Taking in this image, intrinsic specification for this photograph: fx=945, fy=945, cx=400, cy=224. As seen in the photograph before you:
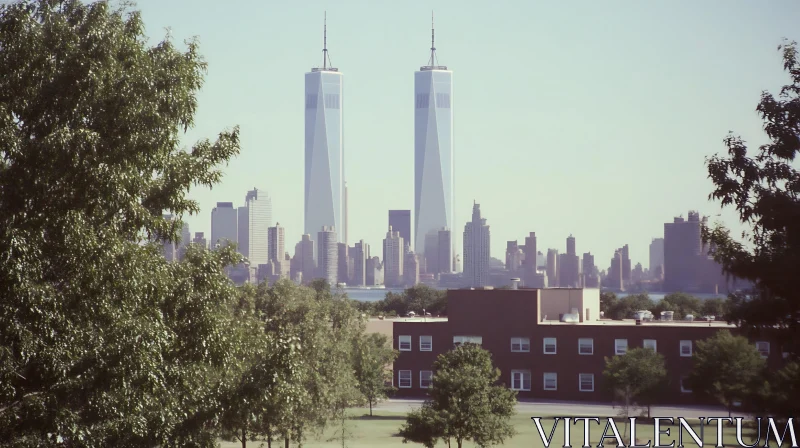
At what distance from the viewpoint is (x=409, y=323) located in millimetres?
74625

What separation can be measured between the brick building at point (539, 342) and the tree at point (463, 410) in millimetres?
31723

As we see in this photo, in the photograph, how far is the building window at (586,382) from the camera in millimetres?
69438

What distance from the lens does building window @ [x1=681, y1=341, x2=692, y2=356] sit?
6656 centimetres

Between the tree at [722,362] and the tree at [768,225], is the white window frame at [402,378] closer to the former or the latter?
the tree at [722,362]

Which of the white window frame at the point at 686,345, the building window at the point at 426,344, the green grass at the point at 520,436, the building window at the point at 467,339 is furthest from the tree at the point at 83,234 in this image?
the building window at the point at 426,344

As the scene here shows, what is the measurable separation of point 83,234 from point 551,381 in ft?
198

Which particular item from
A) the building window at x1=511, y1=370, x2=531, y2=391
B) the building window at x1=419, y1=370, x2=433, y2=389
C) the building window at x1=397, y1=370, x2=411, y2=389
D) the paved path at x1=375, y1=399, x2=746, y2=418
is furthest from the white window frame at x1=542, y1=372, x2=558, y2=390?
the building window at x1=397, y1=370, x2=411, y2=389

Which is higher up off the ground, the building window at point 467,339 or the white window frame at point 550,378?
the building window at point 467,339

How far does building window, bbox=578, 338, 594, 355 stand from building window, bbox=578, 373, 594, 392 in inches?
64.2

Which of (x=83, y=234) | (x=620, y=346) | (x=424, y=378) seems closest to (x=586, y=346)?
(x=620, y=346)

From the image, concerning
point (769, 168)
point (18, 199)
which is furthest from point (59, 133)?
point (769, 168)

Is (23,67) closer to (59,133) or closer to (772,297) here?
(59,133)

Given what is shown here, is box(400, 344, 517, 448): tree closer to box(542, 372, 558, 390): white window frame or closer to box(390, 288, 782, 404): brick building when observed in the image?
box(390, 288, 782, 404): brick building

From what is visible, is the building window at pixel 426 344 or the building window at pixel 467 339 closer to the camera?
the building window at pixel 467 339
